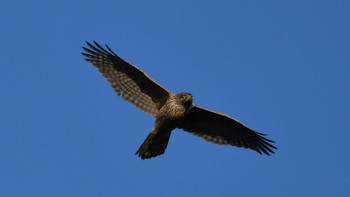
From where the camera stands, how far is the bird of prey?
19.2 meters

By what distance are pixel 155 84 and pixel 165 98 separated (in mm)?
438

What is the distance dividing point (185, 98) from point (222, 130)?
208 cm

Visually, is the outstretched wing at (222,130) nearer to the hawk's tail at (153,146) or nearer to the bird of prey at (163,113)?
the bird of prey at (163,113)

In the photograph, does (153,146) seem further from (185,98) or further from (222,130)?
(222,130)

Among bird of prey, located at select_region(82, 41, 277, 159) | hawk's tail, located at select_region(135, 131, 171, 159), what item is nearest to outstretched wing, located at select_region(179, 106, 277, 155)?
bird of prey, located at select_region(82, 41, 277, 159)

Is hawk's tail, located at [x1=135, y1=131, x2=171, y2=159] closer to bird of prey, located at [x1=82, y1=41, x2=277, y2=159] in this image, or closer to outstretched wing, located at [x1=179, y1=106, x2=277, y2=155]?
bird of prey, located at [x1=82, y1=41, x2=277, y2=159]

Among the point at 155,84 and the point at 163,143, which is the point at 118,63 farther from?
the point at 163,143

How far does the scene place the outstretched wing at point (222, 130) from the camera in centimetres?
2016

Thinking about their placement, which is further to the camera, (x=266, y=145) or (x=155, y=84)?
(x=266, y=145)

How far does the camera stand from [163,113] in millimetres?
19281

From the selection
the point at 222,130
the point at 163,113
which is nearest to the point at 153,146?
the point at 163,113

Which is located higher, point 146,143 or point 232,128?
point 232,128

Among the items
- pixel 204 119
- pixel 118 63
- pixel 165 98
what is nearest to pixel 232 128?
pixel 204 119

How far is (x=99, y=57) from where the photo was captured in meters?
20.1
